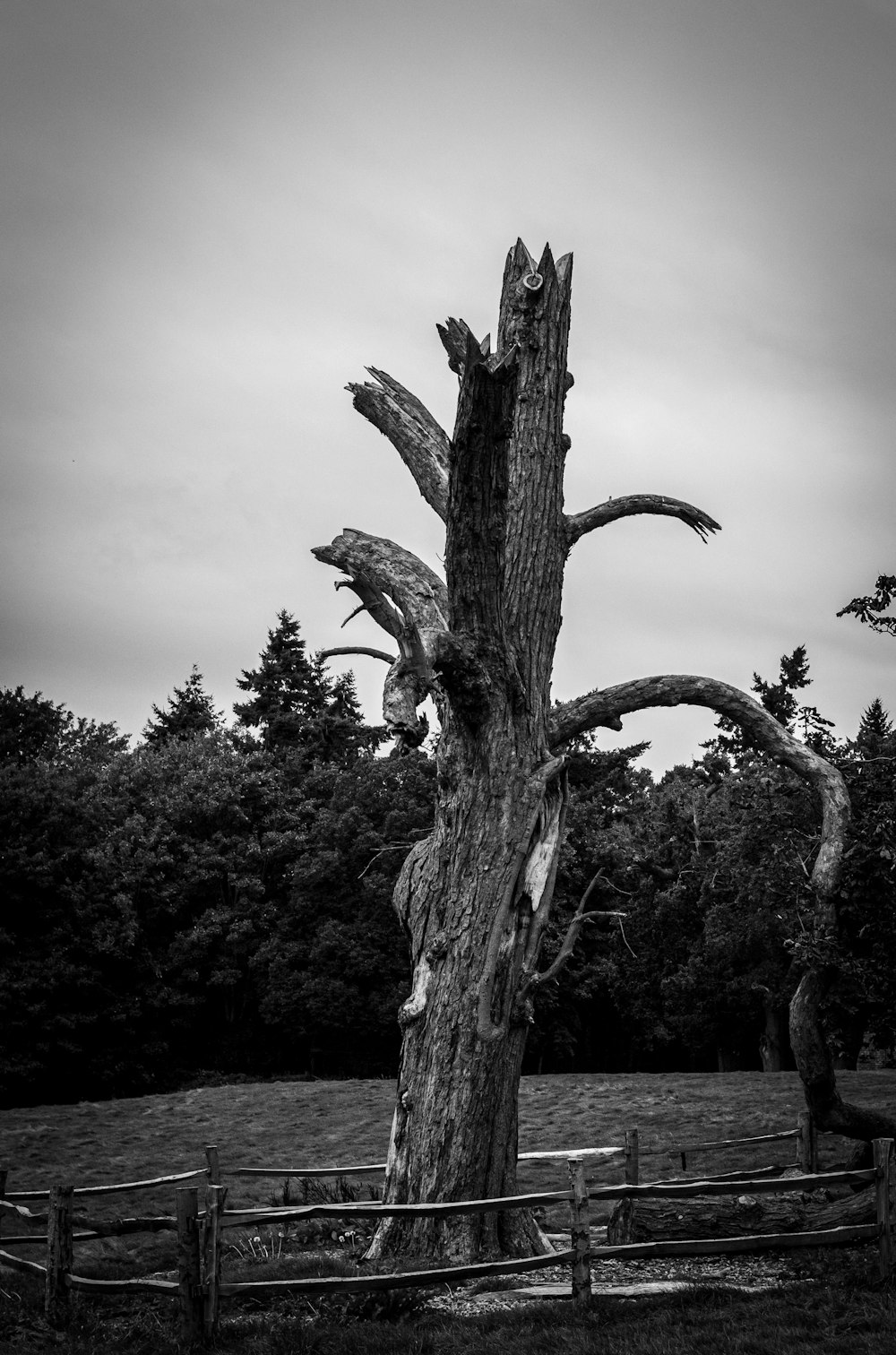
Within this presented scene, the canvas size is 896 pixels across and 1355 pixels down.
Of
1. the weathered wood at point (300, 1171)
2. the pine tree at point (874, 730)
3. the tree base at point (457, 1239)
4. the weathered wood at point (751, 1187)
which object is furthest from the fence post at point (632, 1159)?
the pine tree at point (874, 730)

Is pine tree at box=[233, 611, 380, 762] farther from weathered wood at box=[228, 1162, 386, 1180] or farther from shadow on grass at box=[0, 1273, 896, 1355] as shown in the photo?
shadow on grass at box=[0, 1273, 896, 1355]

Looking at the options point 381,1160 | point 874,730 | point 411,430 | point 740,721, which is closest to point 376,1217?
point 740,721

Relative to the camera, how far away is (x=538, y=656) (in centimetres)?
998

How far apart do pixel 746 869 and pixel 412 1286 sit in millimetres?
12825

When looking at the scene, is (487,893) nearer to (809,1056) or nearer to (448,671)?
(448,671)

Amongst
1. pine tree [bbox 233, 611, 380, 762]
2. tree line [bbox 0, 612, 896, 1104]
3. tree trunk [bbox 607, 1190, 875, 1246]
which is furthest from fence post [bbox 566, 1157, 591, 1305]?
pine tree [bbox 233, 611, 380, 762]

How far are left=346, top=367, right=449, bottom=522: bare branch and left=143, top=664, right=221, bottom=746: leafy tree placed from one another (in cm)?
4324

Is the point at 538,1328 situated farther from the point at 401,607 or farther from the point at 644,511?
the point at 644,511

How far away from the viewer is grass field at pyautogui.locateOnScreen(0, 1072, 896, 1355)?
6719 mm

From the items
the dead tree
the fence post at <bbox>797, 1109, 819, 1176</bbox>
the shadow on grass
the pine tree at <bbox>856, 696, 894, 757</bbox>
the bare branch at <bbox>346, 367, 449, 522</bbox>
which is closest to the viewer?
the shadow on grass

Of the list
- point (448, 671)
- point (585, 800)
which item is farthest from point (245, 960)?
point (448, 671)

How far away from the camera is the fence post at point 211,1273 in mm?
7164

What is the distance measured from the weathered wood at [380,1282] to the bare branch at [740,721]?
428cm

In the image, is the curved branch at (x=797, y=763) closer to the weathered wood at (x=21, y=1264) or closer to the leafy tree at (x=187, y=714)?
the weathered wood at (x=21, y=1264)
